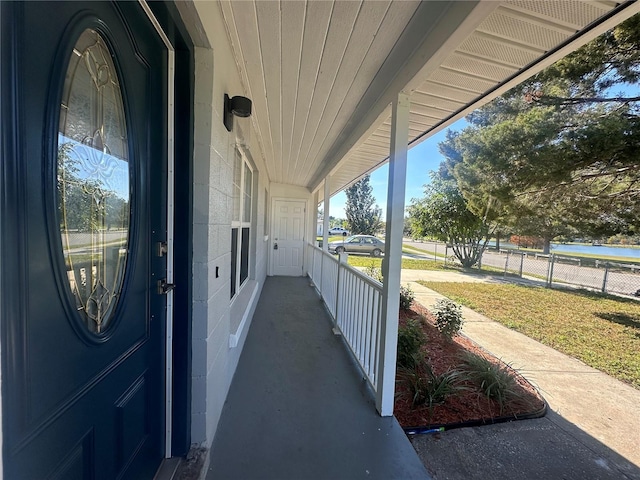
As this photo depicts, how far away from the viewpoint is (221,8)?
4.70 ft

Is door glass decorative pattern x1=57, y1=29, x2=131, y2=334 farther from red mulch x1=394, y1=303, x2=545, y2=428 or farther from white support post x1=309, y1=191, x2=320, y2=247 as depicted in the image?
white support post x1=309, y1=191, x2=320, y2=247

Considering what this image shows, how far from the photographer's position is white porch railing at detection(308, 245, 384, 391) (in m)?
2.28

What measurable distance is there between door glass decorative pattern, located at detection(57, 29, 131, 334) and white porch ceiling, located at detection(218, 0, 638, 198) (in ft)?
3.02

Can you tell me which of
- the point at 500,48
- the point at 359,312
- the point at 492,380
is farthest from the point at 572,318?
the point at 500,48

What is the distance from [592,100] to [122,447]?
21.2 feet

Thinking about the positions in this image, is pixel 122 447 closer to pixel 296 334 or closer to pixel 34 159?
pixel 34 159

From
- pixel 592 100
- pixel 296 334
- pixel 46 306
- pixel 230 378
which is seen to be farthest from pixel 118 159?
pixel 592 100

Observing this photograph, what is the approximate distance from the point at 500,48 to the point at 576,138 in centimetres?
371

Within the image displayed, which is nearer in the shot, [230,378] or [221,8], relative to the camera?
[221,8]

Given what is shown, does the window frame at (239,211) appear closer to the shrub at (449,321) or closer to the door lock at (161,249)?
the door lock at (161,249)

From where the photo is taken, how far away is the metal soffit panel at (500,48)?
50.9 inches

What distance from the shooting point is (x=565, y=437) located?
Result: 212 centimetres

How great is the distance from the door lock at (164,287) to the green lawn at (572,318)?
4838mm

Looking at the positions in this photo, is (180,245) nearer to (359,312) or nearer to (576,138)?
(359,312)
